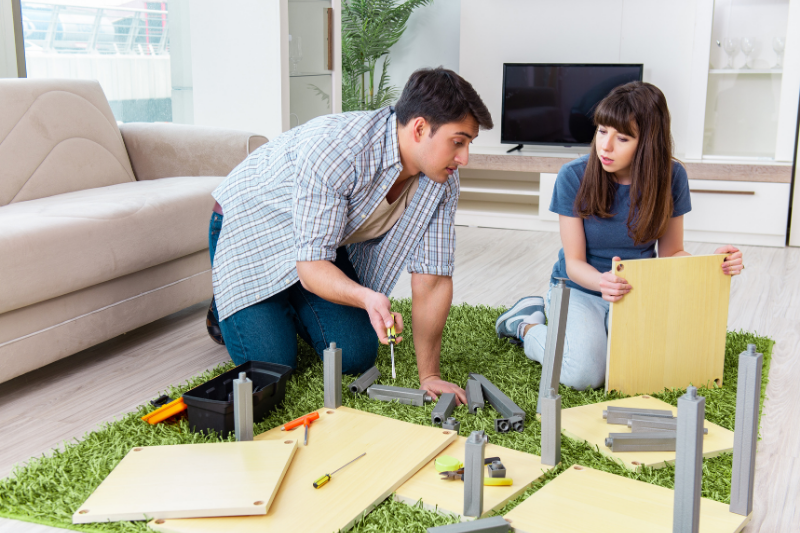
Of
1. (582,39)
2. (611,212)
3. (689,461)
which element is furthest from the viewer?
(582,39)

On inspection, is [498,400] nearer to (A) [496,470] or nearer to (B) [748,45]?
(A) [496,470]

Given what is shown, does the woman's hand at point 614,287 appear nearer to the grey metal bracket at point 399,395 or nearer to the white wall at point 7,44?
the grey metal bracket at point 399,395

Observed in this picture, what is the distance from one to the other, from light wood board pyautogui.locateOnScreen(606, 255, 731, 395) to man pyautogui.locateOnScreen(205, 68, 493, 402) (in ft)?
1.40

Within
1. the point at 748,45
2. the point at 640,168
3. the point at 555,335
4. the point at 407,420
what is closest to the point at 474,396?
the point at 407,420

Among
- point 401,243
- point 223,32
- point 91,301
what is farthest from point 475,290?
point 223,32

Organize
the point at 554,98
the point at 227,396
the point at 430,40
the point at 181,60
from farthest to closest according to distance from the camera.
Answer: the point at 430,40, the point at 554,98, the point at 181,60, the point at 227,396

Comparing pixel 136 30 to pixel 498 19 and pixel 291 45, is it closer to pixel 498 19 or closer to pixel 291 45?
pixel 291 45

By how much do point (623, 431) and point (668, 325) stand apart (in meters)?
0.38

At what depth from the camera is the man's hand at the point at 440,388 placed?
181 cm

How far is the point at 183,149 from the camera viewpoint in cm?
290

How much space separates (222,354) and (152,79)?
6.72 ft

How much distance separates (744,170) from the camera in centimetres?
388

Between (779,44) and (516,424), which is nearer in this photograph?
(516,424)

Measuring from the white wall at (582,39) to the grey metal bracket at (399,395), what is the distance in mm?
3145
